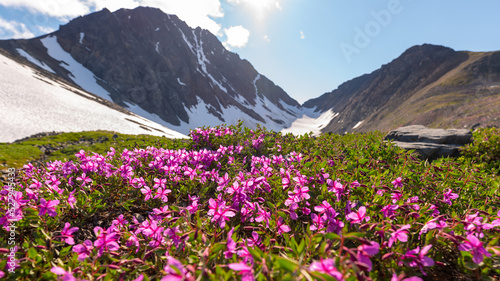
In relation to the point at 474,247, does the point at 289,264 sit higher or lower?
lower

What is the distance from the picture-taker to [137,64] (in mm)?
95688

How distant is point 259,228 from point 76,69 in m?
108

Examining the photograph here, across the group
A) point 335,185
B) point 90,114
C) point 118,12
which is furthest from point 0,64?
point 118,12

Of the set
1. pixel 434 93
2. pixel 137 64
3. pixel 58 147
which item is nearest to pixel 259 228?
pixel 58 147

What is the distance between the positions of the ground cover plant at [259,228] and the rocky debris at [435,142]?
4.62 metres

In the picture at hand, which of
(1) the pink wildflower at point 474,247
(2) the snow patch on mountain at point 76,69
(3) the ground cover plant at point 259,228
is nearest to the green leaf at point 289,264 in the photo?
(3) the ground cover plant at point 259,228

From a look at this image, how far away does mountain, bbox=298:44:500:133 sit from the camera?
159ft

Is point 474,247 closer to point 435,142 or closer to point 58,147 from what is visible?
point 435,142

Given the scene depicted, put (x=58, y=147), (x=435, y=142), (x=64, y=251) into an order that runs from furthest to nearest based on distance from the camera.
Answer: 1. (x=58, y=147)
2. (x=435, y=142)
3. (x=64, y=251)

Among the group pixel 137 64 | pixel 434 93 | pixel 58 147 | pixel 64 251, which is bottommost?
pixel 58 147

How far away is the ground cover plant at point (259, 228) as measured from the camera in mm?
1656

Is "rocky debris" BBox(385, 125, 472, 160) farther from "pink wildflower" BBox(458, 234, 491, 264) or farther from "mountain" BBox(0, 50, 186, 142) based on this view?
"mountain" BBox(0, 50, 186, 142)

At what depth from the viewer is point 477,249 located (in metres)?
1.68

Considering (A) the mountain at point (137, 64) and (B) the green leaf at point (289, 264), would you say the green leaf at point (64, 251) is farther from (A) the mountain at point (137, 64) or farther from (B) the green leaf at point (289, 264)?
(A) the mountain at point (137, 64)
